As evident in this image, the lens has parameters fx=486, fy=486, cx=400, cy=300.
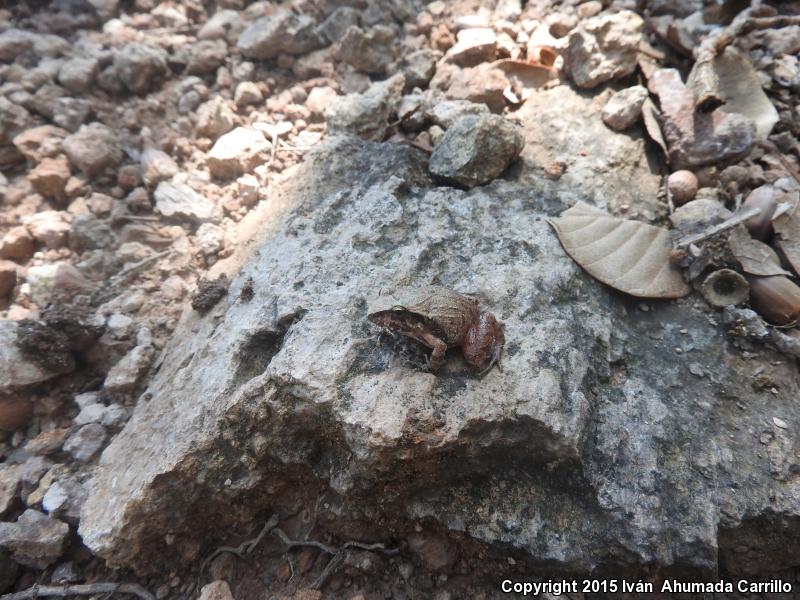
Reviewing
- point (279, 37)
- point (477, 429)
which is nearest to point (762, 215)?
point (477, 429)

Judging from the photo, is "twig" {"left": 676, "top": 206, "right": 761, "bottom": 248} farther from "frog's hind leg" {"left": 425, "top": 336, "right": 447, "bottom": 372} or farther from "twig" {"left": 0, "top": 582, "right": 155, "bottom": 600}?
"twig" {"left": 0, "top": 582, "right": 155, "bottom": 600}

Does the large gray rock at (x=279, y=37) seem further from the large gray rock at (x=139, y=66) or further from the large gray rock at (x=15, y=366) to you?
the large gray rock at (x=15, y=366)

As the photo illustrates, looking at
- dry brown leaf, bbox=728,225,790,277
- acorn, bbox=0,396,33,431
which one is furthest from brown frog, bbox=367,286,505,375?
acorn, bbox=0,396,33,431

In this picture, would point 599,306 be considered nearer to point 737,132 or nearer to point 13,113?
point 737,132

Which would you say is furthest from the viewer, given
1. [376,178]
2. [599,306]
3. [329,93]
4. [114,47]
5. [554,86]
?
[114,47]

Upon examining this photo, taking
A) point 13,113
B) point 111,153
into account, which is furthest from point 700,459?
point 13,113

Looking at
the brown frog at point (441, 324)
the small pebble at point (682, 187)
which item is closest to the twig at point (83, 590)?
the brown frog at point (441, 324)

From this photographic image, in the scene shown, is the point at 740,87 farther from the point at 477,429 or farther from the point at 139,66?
the point at 139,66

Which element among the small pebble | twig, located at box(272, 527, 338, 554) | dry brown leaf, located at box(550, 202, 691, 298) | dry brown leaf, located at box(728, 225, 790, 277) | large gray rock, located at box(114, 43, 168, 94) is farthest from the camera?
large gray rock, located at box(114, 43, 168, 94)
